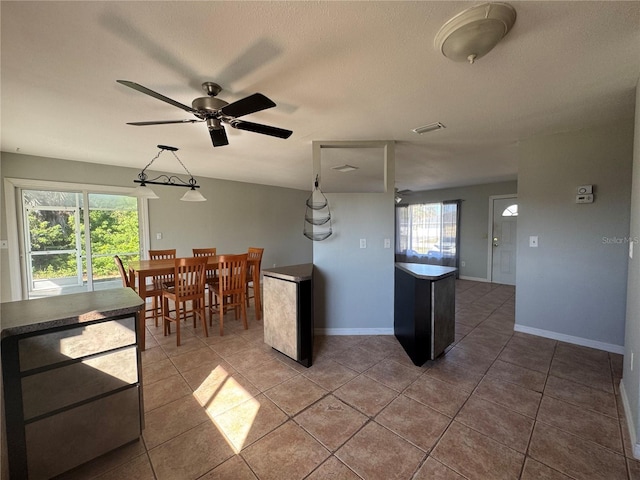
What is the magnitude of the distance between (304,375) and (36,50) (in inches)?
113

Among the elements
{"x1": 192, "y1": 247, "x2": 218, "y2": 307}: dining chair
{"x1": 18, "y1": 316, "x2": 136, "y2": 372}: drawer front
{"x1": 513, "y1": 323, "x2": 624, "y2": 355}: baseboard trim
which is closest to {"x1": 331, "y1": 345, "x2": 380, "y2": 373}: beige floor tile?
{"x1": 18, "y1": 316, "x2": 136, "y2": 372}: drawer front

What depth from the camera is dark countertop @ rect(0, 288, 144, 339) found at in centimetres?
115

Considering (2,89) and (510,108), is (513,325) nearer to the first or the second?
(510,108)

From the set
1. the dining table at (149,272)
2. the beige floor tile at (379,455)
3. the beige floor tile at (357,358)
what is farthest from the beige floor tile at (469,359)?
the dining table at (149,272)

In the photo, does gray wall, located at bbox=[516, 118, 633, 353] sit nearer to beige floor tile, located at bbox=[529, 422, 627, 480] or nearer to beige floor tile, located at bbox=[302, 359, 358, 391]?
beige floor tile, located at bbox=[529, 422, 627, 480]

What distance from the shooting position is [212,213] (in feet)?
18.0

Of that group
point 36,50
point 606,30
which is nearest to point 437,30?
point 606,30

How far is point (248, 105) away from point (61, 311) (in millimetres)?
1547

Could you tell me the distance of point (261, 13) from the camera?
49.3 inches

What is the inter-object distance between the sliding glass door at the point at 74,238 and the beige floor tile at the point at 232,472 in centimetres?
427

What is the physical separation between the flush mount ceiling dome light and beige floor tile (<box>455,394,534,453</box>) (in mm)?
2267

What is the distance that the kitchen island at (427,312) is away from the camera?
89.9 inches

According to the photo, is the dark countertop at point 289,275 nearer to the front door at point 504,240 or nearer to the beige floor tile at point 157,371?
the beige floor tile at point 157,371

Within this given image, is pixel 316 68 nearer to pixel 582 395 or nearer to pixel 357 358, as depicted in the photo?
pixel 357 358
